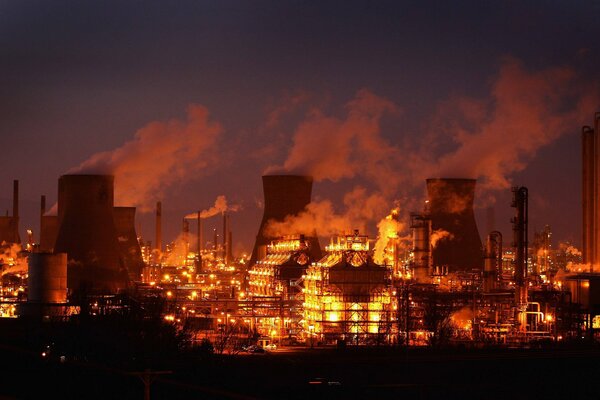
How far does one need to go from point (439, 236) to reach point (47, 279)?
48.4 feet

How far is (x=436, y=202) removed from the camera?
48.7m

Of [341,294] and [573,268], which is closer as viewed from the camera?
[341,294]

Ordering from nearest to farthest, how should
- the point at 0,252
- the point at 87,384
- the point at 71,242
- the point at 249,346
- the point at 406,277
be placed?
the point at 87,384 → the point at 249,346 → the point at 406,277 → the point at 71,242 → the point at 0,252

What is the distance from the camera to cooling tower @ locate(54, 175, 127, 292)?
47.1 m

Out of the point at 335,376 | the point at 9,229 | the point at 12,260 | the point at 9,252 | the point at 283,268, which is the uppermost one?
the point at 9,229

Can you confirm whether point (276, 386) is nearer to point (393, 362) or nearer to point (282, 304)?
point (393, 362)

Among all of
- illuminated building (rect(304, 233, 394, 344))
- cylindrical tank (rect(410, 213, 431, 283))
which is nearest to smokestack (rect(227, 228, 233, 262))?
cylindrical tank (rect(410, 213, 431, 283))

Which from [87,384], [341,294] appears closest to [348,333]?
[341,294]

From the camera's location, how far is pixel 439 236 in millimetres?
48375

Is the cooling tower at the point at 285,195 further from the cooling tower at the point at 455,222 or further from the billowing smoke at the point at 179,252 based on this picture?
the billowing smoke at the point at 179,252

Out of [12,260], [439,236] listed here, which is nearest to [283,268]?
[439,236]

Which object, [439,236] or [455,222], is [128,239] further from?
[455,222]

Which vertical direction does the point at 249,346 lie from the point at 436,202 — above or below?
below

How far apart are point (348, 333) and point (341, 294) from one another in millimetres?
1384
